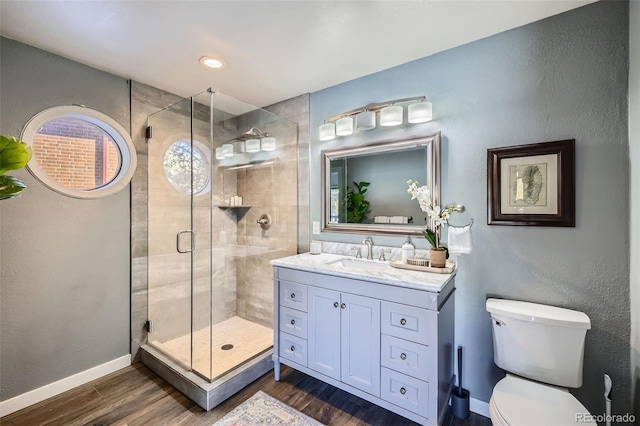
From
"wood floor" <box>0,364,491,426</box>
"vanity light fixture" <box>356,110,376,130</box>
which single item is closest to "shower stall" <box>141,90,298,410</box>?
"wood floor" <box>0,364,491,426</box>

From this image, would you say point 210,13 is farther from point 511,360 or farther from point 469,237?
point 511,360

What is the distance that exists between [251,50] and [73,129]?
Answer: 1.78 metres

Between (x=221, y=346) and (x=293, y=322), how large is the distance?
3.00 ft

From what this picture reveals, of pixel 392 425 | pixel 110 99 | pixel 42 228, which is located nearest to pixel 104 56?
pixel 110 99

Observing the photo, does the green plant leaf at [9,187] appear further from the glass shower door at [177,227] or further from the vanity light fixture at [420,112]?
the vanity light fixture at [420,112]

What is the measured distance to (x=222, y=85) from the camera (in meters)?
2.44

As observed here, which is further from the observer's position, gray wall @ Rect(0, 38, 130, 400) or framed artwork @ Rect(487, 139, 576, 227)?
gray wall @ Rect(0, 38, 130, 400)

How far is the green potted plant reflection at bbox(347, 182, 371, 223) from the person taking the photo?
2279 mm

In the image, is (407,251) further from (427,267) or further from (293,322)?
(293,322)

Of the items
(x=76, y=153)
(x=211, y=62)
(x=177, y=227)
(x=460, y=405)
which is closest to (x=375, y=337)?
(x=460, y=405)

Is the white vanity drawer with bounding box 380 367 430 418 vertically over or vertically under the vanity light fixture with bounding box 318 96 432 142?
under

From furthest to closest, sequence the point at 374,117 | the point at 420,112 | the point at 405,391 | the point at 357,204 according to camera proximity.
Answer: the point at 357,204 → the point at 374,117 → the point at 420,112 → the point at 405,391

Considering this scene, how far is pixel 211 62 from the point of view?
2.04 m

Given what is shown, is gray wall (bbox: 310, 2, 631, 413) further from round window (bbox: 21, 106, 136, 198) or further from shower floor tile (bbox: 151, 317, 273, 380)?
round window (bbox: 21, 106, 136, 198)
